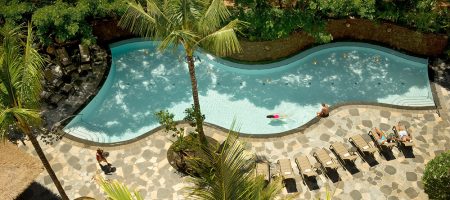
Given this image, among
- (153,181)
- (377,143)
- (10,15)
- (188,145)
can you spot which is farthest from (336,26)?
(10,15)

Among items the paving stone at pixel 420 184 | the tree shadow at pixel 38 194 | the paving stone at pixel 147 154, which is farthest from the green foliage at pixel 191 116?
the paving stone at pixel 420 184

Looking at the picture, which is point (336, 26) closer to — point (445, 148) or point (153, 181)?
point (445, 148)

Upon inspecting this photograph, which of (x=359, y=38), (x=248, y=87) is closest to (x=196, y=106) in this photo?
(x=248, y=87)

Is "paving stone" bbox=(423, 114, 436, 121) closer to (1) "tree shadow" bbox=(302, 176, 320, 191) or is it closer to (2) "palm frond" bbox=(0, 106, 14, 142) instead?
(1) "tree shadow" bbox=(302, 176, 320, 191)

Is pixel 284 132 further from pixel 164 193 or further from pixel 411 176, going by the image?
pixel 164 193

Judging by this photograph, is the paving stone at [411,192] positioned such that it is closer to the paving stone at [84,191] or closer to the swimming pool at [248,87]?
the swimming pool at [248,87]

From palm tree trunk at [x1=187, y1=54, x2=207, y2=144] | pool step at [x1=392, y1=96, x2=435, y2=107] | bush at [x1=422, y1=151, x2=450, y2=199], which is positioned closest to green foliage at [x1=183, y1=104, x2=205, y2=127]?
palm tree trunk at [x1=187, y1=54, x2=207, y2=144]
